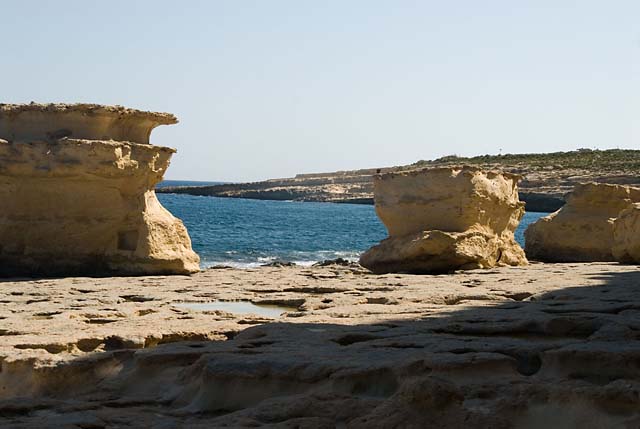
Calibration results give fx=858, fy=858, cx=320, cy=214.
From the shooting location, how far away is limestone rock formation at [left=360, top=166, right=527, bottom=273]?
1316cm

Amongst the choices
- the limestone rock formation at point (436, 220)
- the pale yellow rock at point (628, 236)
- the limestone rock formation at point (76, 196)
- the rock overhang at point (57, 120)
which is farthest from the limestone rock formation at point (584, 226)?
the rock overhang at point (57, 120)

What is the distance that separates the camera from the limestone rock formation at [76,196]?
12695 millimetres

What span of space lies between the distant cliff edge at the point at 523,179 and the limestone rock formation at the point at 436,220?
15133 millimetres

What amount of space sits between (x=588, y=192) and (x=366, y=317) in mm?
11128

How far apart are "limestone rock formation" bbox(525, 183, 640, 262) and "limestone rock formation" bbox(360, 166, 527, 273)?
342 centimetres

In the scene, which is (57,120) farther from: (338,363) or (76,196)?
(338,363)

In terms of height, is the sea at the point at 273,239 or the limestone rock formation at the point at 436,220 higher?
the limestone rock formation at the point at 436,220

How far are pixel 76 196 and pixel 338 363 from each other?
9.06 meters

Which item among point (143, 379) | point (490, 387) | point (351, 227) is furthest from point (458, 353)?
point (351, 227)

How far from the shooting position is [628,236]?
1388 centimetres

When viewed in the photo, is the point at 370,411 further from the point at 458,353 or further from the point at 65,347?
the point at 65,347

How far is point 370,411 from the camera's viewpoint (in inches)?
164

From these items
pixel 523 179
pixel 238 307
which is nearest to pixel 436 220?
pixel 238 307

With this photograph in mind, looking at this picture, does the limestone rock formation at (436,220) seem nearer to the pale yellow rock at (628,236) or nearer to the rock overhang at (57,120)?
the pale yellow rock at (628,236)
